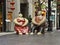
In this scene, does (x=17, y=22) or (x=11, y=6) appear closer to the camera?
(x=17, y=22)

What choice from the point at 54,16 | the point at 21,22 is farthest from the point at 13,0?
the point at 54,16

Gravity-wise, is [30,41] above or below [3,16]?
below

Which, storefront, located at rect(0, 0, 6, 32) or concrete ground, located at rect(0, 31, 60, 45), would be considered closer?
concrete ground, located at rect(0, 31, 60, 45)

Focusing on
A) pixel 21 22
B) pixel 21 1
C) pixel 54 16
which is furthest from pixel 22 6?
pixel 21 22

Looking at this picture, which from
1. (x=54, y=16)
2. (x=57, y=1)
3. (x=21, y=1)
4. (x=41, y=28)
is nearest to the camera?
(x=41, y=28)

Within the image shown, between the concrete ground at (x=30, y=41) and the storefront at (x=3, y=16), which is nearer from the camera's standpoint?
the concrete ground at (x=30, y=41)

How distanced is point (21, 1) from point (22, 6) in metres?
1.43

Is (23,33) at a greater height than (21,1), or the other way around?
(21,1)

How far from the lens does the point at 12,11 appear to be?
112 ft

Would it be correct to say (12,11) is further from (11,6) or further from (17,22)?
(17,22)

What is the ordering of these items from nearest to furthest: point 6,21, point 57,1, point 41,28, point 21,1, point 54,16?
point 41,28
point 6,21
point 21,1
point 57,1
point 54,16

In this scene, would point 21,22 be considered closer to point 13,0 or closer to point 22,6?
point 13,0

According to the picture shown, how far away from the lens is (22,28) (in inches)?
1025

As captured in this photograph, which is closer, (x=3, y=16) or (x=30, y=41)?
(x=30, y=41)
